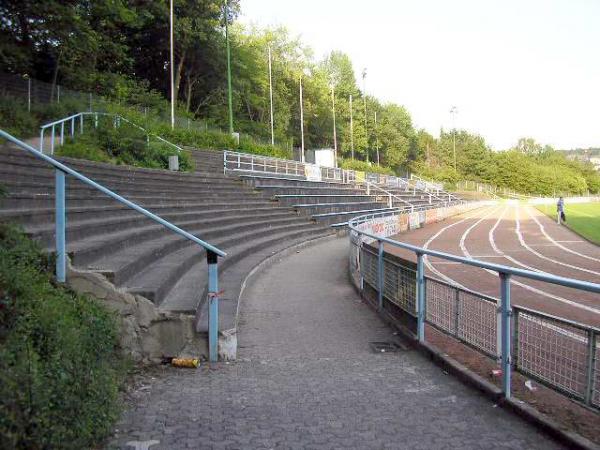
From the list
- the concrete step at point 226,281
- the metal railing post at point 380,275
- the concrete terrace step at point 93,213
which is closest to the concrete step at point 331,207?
the concrete terrace step at point 93,213

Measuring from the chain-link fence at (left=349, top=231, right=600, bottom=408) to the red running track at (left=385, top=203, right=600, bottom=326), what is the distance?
3543 millimetres

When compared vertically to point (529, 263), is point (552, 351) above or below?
above

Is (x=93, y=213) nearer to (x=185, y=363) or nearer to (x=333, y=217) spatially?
(x=185, y=363)

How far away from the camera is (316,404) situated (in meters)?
4.84

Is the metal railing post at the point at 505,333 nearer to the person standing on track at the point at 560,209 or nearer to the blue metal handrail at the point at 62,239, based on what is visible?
the blue metal handrail at the point at 62,239

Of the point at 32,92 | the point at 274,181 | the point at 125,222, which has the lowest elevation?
the point at 125,222

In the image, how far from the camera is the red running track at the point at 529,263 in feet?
33.3

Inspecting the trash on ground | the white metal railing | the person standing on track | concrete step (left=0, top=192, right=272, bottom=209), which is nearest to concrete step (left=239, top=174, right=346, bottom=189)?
the white metal railing

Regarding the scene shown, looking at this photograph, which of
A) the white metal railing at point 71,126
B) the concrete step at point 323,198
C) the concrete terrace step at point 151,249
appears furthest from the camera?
the concrete step at point 323,198

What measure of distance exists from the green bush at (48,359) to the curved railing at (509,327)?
3361mm

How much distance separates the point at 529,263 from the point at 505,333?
43.4ft

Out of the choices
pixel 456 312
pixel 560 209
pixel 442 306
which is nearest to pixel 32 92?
pixel 442 306

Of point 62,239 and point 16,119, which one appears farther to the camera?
point 16,119

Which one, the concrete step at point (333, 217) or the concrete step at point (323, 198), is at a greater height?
the concrete step at point (323, 198)
